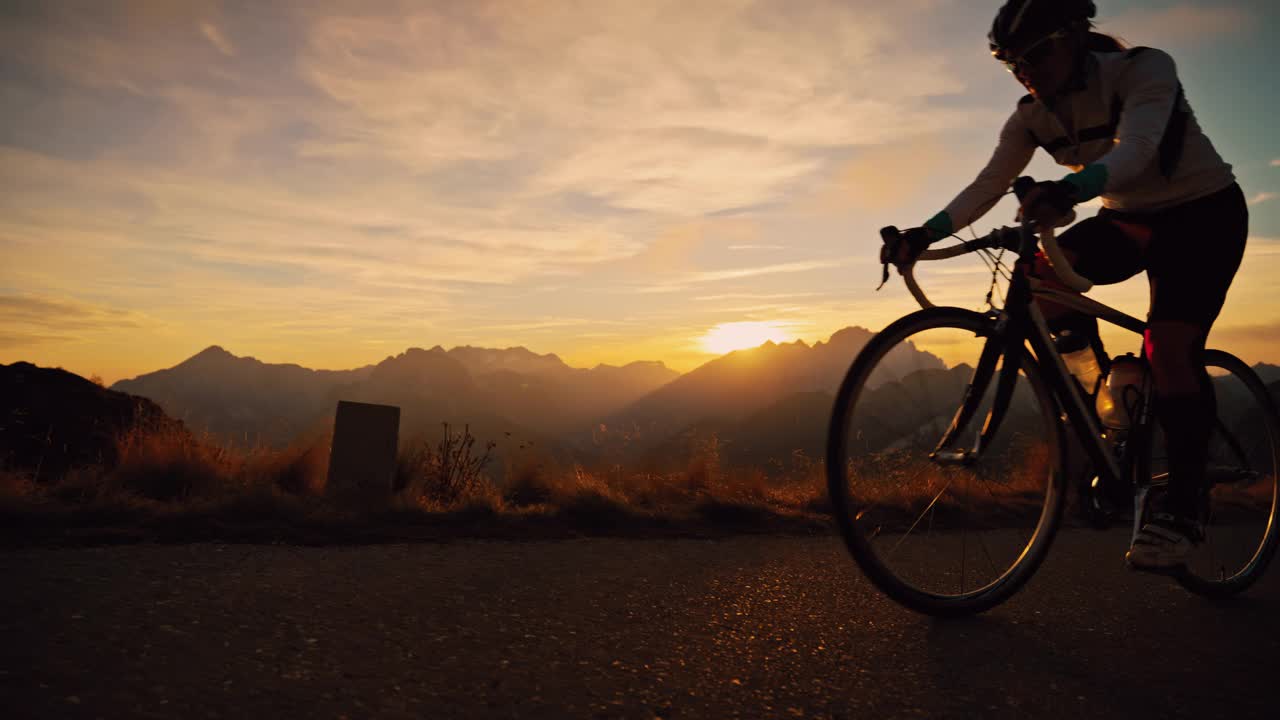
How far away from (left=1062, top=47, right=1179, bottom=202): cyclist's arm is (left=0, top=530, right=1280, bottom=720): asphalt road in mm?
1510

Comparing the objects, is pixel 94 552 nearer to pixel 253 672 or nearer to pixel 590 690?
pixel 253 672

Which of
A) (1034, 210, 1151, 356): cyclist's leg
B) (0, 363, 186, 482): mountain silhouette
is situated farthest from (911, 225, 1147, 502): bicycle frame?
(0, 363, 186, 482): mountain silhouette

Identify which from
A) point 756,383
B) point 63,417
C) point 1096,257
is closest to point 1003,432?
point 1096,257

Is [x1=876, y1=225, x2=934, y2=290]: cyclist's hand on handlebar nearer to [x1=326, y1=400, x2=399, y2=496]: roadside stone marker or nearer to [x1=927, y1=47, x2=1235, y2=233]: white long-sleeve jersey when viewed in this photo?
[x1=927, y1=47, x2=1235, y2=233]: white long-sleeve jersey

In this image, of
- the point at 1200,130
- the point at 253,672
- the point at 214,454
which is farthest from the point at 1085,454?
the point at 214,454

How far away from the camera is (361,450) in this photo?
5.89 metres

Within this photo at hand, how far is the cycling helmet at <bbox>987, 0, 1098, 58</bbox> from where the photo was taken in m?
2.77

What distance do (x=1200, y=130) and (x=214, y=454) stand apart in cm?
744

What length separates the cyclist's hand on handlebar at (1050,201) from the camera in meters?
2.42

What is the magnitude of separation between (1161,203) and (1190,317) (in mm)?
469

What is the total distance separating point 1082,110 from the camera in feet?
9.67

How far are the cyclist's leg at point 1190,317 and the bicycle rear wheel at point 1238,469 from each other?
0.25 m

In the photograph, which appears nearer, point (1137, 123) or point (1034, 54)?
point (1137, 123)

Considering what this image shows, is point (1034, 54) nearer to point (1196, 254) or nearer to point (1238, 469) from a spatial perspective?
point (1196, 254)
